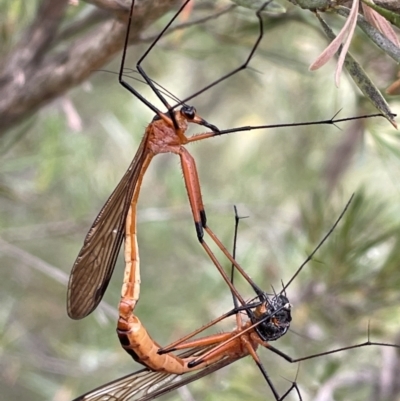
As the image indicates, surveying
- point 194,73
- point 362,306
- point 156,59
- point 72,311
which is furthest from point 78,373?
point 194,73

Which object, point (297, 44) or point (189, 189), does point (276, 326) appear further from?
point (297, 44)

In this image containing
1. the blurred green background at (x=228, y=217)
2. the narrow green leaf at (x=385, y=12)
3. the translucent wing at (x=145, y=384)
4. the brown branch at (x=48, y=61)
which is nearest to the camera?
the narrow green leaf at (x=385, y=12)

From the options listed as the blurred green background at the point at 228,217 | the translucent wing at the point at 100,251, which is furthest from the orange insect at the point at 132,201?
the blurred green background at the point at 228,217

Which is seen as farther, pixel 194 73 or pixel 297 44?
pixel 194 73

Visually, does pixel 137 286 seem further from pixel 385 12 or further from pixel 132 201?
pixel 385 12

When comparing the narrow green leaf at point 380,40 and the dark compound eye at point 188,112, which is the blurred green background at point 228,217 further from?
the narrow green leaf at point 380,40

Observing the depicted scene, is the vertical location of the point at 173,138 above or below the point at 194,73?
below

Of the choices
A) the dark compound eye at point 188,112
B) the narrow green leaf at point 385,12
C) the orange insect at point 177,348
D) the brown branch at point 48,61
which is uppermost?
the brown branch at point 48,61
